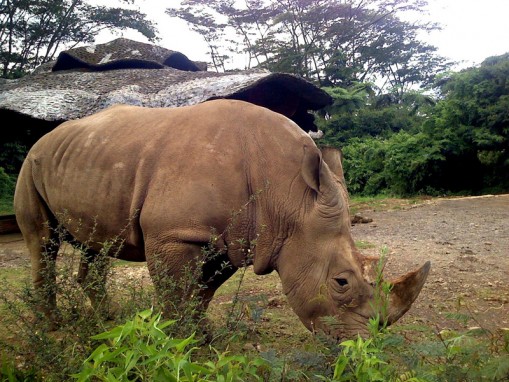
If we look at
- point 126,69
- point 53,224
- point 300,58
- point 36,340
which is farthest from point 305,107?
point 300,58

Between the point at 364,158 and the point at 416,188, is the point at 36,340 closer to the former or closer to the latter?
the point at 416,188

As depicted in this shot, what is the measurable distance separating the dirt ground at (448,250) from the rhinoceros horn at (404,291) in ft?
0.78

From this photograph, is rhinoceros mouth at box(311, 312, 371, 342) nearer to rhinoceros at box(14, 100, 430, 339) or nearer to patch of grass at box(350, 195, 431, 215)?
rhinoceros at box(14, 100, 430, 339)

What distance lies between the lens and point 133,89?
25.8 ft

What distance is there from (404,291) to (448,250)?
4.84 m

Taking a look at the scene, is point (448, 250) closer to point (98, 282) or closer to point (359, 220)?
point (359, 220)

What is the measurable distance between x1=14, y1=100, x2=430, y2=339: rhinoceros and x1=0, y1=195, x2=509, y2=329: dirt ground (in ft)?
1.89

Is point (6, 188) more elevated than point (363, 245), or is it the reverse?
point (363, 245)

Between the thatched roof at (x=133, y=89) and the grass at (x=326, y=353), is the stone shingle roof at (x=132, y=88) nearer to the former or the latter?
the thatched roof at (x=133, y=89)

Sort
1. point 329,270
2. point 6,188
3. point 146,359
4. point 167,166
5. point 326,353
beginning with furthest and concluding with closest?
point 6,188 → point 167,166 → point 329,270 → point 326,353 → point 146,359

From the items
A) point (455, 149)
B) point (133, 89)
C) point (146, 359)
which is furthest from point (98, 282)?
point (455, 149)

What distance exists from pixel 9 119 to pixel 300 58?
19.3 m

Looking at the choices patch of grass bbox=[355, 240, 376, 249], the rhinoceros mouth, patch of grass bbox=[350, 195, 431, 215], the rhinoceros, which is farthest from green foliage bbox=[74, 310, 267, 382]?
patch of grass bbox=[350, 195, 431, 215]

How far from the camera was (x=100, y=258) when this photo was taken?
2.68 metres
